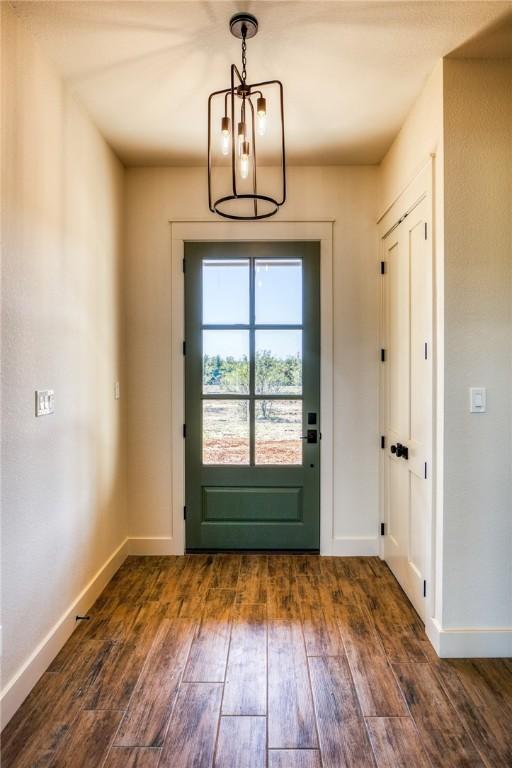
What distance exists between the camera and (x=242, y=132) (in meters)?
1.79

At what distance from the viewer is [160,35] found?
6.20 ft

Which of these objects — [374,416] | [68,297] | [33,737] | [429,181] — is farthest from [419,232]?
[33,737]

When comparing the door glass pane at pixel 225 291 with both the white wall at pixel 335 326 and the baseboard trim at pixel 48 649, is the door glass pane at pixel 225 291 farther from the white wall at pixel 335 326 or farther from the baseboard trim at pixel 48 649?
the baseboard trim at pixel 48 649

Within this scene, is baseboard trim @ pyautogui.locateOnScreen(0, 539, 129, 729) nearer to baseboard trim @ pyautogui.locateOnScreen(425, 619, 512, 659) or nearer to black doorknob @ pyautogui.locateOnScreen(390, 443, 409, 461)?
baseboard trim @ pyautogui.locateOnScreen(425, 619, 512, 659)

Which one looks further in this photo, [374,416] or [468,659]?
[374,416]

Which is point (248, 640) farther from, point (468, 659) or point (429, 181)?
point (429, 181)

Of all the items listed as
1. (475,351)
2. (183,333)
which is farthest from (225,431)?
(475,351)

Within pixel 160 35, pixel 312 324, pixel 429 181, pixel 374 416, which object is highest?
pixel 160 35

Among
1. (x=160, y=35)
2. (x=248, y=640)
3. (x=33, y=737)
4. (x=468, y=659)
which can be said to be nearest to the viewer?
(x=33, y=737)

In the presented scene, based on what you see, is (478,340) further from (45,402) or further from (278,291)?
(45,402)

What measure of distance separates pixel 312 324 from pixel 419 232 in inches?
38.9

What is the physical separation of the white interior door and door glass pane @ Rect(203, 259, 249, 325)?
38.3 inches

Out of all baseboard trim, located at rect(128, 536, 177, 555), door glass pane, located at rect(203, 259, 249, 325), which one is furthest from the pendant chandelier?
baseboard trim, located at rect(128, 536, 177, 555)

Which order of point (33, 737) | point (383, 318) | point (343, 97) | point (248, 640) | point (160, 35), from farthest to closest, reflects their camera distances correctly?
point (383, 318)
point (343, 97)
point (248, 640)
point (160, 35)
point (33, 737)
